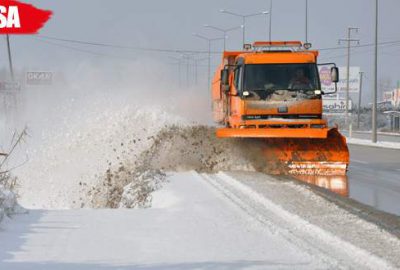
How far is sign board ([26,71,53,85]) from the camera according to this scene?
96938 millimetres

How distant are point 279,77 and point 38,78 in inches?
3357

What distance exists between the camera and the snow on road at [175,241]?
6134mm

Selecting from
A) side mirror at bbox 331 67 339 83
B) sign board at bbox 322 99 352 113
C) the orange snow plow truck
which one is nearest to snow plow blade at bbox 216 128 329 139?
the orange snow plow truck

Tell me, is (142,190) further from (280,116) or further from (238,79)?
(238,79)

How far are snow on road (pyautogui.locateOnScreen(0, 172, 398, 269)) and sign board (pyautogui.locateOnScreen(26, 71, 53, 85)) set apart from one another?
296 feet

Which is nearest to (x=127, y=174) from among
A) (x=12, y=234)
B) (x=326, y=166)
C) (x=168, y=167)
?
(x=168, y=167)

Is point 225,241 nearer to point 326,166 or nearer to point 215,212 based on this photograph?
point 215,212

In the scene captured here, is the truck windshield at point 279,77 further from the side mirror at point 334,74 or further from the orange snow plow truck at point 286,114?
the side mirror at point 334,74

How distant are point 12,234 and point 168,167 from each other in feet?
30.7

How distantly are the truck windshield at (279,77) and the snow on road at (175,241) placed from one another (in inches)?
274

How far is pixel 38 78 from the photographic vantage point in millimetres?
98062

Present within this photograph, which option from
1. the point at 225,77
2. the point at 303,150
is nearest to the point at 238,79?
the point at 225,77

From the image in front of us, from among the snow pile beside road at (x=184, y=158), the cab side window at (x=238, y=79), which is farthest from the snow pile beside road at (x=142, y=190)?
the cab side window at (x=238, y=79)

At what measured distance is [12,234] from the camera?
24.7 feet
